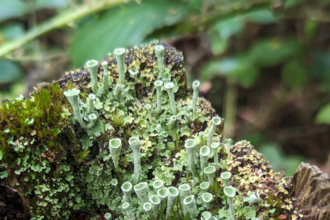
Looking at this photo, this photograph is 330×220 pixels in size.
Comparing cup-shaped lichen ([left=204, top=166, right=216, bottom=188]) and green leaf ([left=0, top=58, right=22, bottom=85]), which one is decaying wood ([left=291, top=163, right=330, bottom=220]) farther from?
green leaf ([left=0, top=58, right=22, bottom=85])

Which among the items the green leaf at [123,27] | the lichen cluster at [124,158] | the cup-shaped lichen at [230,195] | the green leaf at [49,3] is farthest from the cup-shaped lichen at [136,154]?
the green leaf at [49,3]

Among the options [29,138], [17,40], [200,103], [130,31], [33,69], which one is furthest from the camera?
[33,69]

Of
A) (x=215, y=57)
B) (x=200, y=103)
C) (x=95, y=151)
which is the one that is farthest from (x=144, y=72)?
(x=215, y=57)

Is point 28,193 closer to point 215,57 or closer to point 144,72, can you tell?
point 144,72

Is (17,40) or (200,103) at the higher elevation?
(17,40)

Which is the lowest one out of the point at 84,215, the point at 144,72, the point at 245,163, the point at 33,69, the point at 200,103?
the point at 84,215

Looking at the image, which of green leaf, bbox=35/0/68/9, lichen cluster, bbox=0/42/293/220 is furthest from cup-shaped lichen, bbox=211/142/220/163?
green leaf, bbox=35/0/68/9

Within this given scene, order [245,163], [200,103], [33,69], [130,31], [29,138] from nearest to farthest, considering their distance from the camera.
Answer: [29,138] < [245,163] < [200,103] < [130,31] < [33,69]

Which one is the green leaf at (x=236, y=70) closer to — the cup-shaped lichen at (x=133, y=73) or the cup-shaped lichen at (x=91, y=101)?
the cup-shaped lichen at (x=133, y=73)
